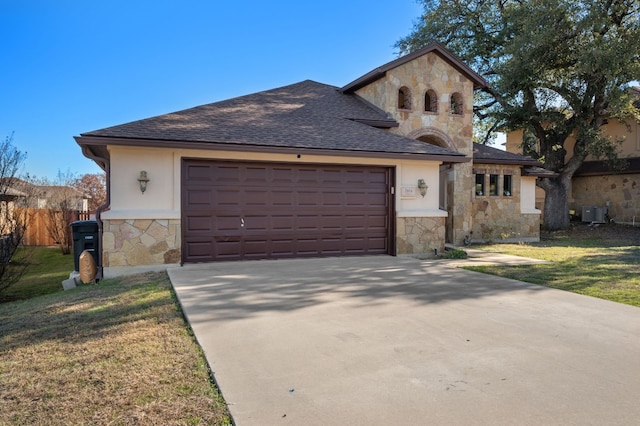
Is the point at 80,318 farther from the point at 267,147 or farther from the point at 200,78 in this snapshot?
the point at 200,78

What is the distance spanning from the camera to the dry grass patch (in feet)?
9.34

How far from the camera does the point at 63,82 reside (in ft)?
59.4

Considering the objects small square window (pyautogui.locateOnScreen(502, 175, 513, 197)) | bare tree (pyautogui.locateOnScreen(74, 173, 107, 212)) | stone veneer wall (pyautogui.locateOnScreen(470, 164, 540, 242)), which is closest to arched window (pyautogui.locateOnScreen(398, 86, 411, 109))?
stone veneer wall (pyautogui.locateOnScreen(470, 164, 540, 242))

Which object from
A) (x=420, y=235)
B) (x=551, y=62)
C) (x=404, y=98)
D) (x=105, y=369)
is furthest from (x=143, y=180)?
(x=551, y=62)

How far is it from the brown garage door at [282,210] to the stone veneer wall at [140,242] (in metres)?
0.30

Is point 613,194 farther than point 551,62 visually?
Yes

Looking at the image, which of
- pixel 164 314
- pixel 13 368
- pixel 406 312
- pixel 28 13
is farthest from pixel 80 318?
pixel 28 13

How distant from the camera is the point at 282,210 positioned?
10094 millimetres

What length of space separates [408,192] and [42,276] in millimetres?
10782

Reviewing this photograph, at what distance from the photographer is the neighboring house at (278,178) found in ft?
29.2

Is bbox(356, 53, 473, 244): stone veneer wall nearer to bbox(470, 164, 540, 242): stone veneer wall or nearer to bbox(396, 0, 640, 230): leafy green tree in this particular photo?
bbox(470, 164, 540, 242): stone veneer wall

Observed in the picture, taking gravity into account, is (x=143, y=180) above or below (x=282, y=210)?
above

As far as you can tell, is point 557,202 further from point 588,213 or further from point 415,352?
point 415,352

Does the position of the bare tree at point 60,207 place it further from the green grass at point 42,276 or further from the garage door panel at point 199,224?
the garage door panel at point 199,224
